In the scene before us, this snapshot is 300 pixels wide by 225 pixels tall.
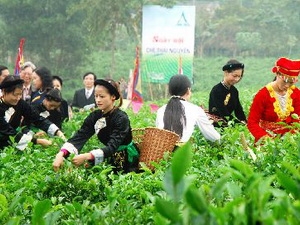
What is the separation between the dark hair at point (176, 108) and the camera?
16.5 ft

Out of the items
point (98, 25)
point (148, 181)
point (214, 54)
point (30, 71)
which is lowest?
point (214, 54)

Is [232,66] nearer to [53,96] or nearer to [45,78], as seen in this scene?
[53,96]

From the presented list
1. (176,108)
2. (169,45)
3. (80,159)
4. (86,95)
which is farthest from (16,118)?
(169,45)

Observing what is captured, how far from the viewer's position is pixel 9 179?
3.79m

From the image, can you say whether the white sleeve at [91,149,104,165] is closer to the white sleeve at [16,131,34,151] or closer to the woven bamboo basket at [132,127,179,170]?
the woven bamboo basket at [132,127,179,170]

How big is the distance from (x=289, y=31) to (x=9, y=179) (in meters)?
38.4

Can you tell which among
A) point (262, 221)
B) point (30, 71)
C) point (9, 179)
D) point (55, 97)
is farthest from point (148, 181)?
Answer: point (30, 71)

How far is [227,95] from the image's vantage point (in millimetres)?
6027

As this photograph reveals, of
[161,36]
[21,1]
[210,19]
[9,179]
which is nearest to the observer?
[9,179]

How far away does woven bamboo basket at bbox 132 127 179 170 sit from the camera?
466 cm

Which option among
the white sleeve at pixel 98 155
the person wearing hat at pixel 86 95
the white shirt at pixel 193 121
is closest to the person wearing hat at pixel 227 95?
the white shirt at pixel 193 121

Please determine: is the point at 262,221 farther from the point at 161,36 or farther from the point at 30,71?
the point at 161,36

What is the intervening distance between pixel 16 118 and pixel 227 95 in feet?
6.45

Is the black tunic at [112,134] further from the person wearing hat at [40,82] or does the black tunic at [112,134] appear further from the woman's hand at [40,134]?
the person wearing hat at [40,82]
